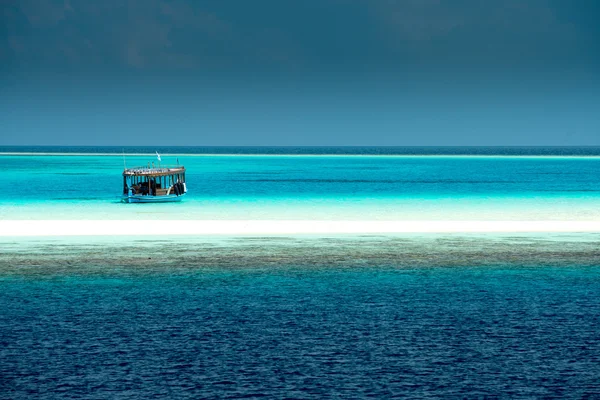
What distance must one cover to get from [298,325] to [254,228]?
1787 centimetres

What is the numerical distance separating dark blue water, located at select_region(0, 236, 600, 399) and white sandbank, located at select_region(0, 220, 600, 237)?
6.71m

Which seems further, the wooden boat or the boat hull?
the wooden boat

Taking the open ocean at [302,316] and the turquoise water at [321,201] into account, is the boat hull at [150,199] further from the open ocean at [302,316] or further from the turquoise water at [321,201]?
the open ocean at [302,316]

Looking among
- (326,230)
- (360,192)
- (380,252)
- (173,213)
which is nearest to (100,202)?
(173,213)

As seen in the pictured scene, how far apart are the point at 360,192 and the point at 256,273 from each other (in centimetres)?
4890

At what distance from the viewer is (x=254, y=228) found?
31.1 m

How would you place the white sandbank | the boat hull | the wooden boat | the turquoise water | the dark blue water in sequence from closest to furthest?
the dark blue water, the white sandbank, the turquoise water, the boat hull, the wooden boat

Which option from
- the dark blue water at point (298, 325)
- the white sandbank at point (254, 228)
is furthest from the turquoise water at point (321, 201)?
the dark blue water at point (298, 325)

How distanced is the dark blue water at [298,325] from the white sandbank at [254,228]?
22.0 ft

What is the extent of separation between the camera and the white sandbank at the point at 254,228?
28984 mm

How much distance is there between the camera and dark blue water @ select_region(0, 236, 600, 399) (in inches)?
401

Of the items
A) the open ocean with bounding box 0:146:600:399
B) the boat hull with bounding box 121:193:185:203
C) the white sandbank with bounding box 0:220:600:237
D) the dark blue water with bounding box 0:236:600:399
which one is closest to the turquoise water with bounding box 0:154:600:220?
→ the boat hull with bounding box 121:193:185:203

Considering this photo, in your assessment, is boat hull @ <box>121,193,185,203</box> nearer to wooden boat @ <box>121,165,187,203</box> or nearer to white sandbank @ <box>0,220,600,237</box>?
wooden boat @ <box>121,165,187,203</box>

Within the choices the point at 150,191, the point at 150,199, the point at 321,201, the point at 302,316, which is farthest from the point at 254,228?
the point at 321,201
